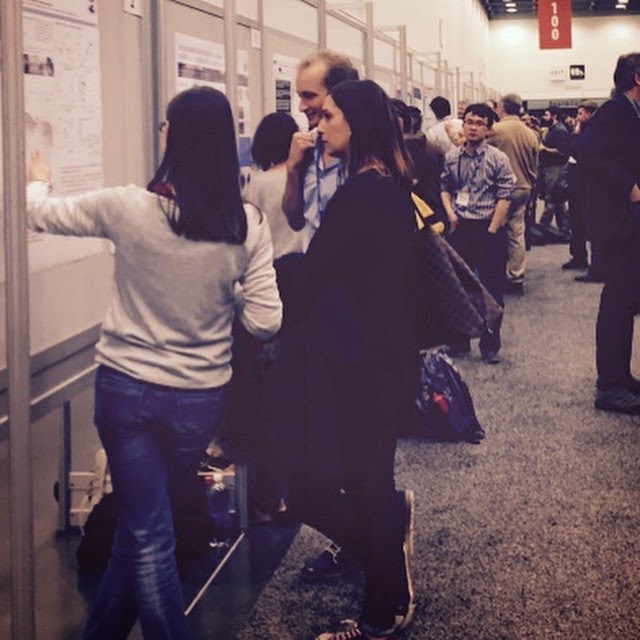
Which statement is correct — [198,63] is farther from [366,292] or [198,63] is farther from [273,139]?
[366,292]

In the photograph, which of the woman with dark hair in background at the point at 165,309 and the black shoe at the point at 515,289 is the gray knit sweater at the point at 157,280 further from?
the black shoe at the point at 515,289

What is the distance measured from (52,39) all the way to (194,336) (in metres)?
0.70

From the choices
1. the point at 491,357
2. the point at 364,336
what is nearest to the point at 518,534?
the point at 364,336

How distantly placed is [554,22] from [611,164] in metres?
13.9

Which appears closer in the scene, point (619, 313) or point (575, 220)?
point (619, 313)

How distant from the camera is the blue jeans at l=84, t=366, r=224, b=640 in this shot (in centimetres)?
209

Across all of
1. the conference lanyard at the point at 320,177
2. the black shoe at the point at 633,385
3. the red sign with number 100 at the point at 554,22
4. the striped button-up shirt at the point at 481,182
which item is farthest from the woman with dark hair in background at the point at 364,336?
the red sign with number 100 at the point at 554,22

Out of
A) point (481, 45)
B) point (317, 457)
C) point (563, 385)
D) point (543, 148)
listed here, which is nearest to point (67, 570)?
point (317, 457)

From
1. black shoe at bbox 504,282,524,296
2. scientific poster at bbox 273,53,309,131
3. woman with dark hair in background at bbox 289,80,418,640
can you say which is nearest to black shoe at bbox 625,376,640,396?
scientific poster at bbox 273,53,309,131

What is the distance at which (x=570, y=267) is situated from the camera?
32.6 feet

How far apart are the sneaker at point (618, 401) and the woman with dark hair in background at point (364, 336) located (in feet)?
8.14

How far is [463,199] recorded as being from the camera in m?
6.05

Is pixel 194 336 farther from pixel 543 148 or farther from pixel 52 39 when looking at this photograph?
pixel 543 148

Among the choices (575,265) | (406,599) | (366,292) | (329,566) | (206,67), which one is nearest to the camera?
(366,292)
